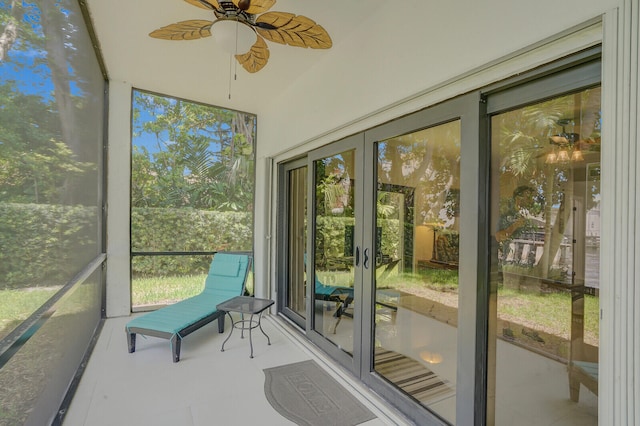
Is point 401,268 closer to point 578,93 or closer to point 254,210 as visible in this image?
point 578,93

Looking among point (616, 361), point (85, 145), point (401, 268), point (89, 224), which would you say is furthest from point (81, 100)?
point (616, 361)

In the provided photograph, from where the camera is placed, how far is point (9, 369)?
127 cm

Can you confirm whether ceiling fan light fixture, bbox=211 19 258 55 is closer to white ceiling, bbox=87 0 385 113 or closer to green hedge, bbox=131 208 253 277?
white ceiling, bbox=87 0 385 113

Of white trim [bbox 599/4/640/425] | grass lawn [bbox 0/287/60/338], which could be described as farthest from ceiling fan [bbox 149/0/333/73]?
grass lawn [bbox 0/287/60/338]

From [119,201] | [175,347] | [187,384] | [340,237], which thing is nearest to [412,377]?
[340,237]

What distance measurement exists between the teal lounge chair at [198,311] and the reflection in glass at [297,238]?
0.61 metres

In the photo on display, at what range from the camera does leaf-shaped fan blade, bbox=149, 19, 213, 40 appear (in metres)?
2.07

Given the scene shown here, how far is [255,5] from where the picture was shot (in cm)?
186

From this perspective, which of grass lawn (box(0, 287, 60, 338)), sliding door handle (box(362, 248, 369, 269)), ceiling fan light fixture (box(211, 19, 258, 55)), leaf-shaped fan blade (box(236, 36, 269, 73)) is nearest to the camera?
grass lawn (box(0, 287, 60, 338))

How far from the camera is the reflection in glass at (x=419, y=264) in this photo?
1.94 metres

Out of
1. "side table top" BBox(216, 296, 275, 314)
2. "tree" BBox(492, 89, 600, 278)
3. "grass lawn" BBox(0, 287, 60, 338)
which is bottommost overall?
"side table top" BBox(216, 296, 275, 314)

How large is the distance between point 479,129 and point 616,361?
46.9 inches

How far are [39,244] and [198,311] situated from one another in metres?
1.93

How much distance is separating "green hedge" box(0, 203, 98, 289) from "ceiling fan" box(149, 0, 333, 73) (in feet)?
4.58
